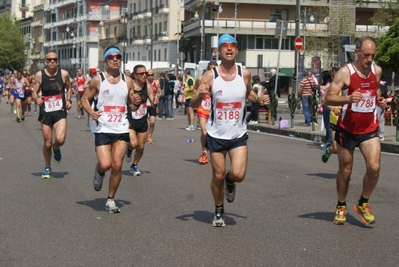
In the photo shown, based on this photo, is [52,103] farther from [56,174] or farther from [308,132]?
[308,132]

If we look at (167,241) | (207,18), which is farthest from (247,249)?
(207,18)

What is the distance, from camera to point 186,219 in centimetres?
966

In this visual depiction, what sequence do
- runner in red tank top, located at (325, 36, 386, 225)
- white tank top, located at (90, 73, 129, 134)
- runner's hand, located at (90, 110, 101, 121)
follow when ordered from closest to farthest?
runner in red tank top, located at (325, 36, 386, 225) → runner's hand, located at (90, 110, 101, 121) → white tank top, located at (90, 73, 129, 134)

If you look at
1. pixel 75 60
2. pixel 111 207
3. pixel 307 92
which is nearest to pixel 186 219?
pixel 111 207

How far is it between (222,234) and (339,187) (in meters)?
1.44

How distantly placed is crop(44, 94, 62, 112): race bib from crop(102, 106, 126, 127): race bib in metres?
3.81

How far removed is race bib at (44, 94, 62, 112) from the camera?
1398 cm

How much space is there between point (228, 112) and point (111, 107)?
1.77 m

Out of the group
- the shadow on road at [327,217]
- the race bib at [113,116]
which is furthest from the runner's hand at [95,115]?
the shadow on road at [327,217]

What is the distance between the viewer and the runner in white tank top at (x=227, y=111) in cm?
904

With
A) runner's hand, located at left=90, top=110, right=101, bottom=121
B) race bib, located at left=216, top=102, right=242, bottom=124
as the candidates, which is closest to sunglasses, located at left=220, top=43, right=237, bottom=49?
race bib, located at left=216, top=102, right=242, bottom=124

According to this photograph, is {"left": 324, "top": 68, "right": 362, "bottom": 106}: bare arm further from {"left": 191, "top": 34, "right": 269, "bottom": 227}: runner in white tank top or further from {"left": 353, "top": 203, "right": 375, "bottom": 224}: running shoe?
{"left": 353, "top": 203, "right": 375, "bottom": 224}: running shoe

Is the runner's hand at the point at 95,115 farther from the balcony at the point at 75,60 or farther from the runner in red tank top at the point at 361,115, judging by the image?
the balcony at the point at 75,60

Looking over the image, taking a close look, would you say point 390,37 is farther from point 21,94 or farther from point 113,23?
point 113,23
